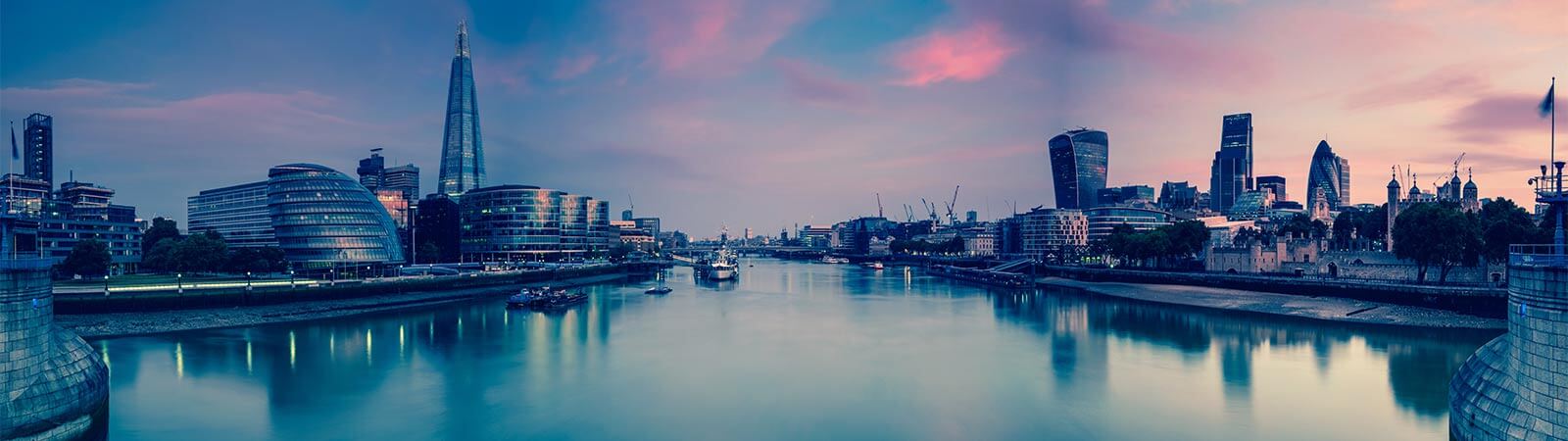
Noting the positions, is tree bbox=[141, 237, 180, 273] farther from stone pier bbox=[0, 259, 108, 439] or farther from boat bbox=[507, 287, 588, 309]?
stone pier bbox=[0, 259, 108, 439]

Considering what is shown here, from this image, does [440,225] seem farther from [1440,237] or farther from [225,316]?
[1440,237]

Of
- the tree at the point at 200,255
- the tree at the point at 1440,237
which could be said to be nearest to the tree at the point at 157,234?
the tree at the point at 200,255

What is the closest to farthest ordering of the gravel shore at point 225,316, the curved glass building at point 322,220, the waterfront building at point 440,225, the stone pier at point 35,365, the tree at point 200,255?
the stone pier at point 35,365 < the gravel shore at point 225,316 < the tree at point 200,255 < the curved glass building at point 322,220 < the waterfront building at point 440,225

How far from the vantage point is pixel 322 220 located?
3679 inches

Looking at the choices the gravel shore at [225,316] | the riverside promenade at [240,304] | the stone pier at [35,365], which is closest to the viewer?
the stone pier at [35,365]

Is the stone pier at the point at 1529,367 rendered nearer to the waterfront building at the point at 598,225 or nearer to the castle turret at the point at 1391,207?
the castle turret at the point at 1391,207

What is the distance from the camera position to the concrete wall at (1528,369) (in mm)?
18109

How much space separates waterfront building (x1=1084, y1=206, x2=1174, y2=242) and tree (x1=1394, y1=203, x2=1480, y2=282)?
4671 inches

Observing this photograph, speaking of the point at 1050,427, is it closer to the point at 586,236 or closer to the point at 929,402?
the point at 929,402

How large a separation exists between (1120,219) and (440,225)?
546 feet

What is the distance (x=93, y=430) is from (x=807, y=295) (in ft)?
267

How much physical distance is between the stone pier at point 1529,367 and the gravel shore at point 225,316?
72.0 m

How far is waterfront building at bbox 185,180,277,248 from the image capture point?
449 feet

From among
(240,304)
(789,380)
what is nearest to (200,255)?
(240,304)
